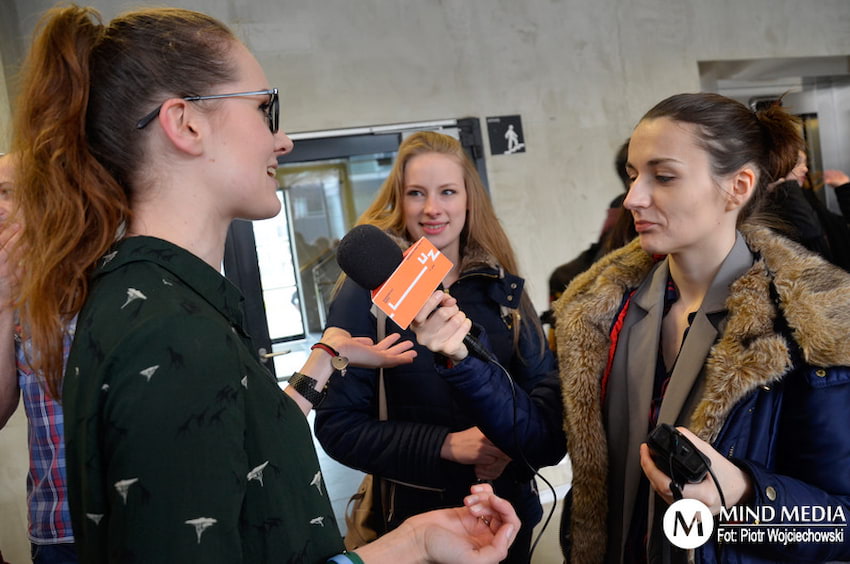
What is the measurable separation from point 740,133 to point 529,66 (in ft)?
9.92

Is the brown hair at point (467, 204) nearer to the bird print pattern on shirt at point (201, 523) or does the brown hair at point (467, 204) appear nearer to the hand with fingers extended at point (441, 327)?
the hand with fingers extended at point (441, 327)

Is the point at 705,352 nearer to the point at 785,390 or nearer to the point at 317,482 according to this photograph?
the point at 785,390

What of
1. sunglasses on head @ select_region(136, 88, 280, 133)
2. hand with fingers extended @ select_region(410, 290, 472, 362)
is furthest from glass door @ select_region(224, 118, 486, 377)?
sunglasses on head @ select_region(136, 88, 280, 133)

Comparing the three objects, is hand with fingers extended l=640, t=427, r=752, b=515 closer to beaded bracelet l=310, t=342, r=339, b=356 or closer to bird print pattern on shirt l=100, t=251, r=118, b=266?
beaded bracelet l=310, t=342, r=339, b=356

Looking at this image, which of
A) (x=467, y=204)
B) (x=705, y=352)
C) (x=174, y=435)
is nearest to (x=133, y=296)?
(x=174, y=435)

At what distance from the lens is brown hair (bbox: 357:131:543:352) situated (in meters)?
1.98

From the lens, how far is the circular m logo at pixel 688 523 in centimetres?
103

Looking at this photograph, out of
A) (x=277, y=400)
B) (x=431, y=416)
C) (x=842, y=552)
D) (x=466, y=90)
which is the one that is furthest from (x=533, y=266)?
(x=277, y=400)

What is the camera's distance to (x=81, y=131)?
0.86m

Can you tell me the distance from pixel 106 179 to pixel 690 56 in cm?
462

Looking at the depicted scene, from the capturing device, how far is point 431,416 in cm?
169

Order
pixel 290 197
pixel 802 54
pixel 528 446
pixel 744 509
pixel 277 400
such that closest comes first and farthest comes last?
pixel 277 400, pixel 744 509, pixel 528 446, pixel 290 197, pixel 802 54

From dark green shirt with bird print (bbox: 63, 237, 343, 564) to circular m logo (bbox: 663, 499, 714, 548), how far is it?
0.55 metres

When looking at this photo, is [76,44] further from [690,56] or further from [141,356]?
[690,56]
